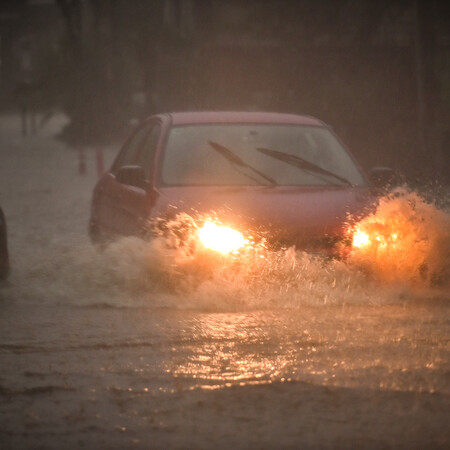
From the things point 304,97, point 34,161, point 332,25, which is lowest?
point 34,161

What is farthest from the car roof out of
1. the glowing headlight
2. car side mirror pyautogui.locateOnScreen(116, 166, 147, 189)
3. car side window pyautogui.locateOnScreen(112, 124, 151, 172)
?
the glowing headlight

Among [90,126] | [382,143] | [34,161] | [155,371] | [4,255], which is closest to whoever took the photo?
[155,371]

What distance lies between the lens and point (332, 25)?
26.2 meters

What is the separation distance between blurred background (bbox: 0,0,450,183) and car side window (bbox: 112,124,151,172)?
24.4 ft

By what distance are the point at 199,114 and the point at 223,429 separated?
530cm

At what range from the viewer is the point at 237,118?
382 inches

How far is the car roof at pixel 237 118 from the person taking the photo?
9609 mm

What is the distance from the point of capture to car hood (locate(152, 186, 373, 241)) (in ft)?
26.8

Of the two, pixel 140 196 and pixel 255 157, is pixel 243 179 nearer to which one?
pixel 255 157

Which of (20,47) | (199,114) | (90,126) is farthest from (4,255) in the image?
(20,47)

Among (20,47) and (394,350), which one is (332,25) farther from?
(20,47)

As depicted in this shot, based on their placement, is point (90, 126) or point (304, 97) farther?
point (90, 126)

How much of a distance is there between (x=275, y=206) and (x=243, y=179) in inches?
26.4

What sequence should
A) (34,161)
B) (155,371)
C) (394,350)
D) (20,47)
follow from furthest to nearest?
(20,47) → (34,161) → (394,350) → (155,371)
